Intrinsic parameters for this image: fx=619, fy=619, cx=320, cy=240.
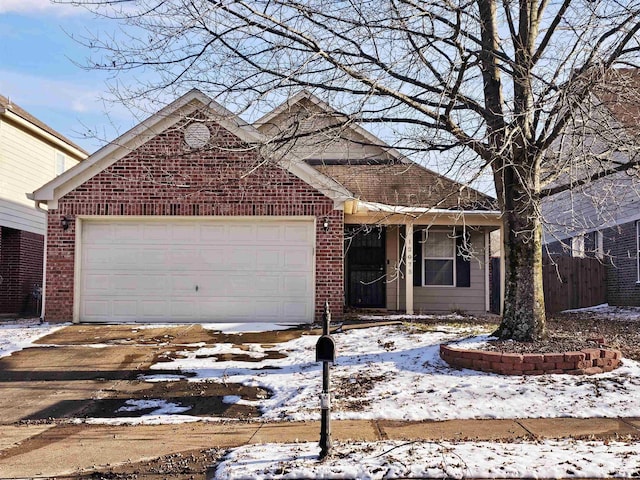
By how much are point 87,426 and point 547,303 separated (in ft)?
50.1

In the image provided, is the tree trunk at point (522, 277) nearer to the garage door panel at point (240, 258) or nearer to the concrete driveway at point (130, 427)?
the concrete driveway at point (130, 427)

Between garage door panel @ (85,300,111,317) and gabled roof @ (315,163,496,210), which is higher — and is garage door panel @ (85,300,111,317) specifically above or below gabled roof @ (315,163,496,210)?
below

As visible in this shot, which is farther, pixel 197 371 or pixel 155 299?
pixel 155 299

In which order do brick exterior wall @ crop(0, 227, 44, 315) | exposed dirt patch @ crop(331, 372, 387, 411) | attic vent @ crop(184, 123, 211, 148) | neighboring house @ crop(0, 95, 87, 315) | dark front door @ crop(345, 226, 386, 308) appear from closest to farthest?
exposed dirt patch @ crop(331, 372, 387, 411) → attic vent @ crop(184, 123, 211, 148) → dark front door @ crop(345, 226, 386, 308) → neighboring house @ crop(0, 95, 87, 315) → brick exterior wall @ crop(0, 227, 44, 315)

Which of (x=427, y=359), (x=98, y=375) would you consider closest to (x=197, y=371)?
(x=98, y=375)

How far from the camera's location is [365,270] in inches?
658

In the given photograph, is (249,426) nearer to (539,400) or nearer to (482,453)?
(482,453)

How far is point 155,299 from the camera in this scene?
1338 cm

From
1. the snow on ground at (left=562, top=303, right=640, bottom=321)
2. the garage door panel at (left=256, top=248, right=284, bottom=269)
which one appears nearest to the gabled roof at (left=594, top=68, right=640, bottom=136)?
the garage door panel at (left=256, top=248, right=284, bottom=269)

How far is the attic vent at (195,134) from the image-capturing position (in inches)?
507

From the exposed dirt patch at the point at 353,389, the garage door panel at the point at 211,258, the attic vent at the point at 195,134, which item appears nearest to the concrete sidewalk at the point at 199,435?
the exposed dirt patch at the point at 353,389

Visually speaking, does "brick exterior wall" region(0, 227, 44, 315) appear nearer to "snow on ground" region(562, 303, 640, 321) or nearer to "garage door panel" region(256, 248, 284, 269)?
"garage door panel" region(256, 248, 284, 269)

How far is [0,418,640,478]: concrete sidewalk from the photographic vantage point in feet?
18.6

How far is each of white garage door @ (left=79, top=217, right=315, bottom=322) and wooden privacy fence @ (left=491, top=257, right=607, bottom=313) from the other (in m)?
8.15
